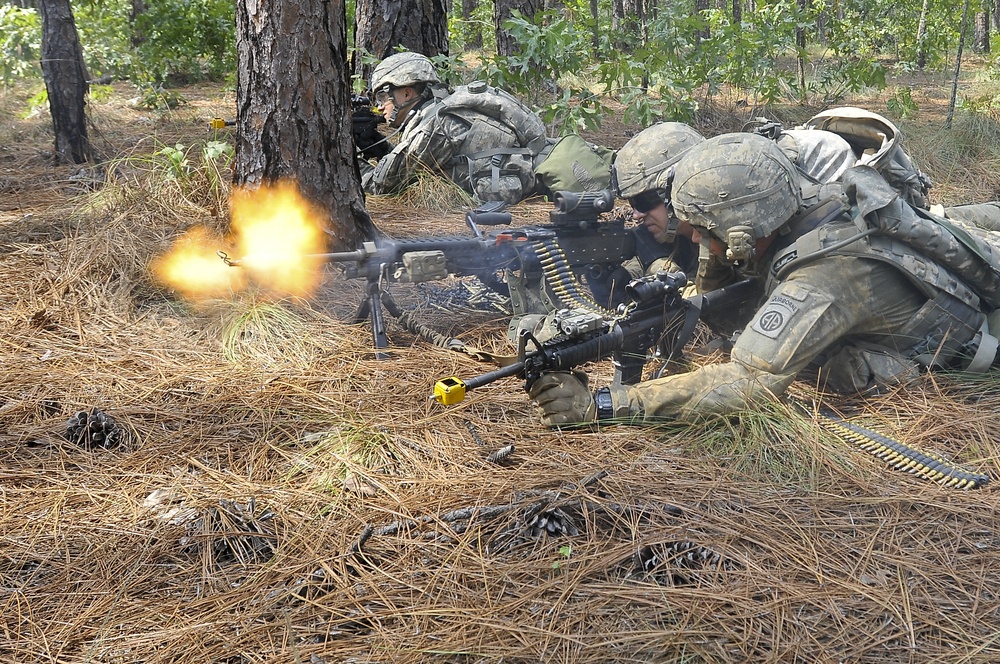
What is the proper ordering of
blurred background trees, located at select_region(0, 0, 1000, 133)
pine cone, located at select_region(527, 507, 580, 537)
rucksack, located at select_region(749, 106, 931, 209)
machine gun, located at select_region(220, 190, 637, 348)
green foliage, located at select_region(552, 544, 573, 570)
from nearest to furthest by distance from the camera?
green foliage, located at select_region(552, 544, 573, 570), pine cone, located at select_region(527, 507, 580, 537), rucksack, located at select_region(749, 106, 931, 209), machine gun, located at select_region(220, 190, 637, 348), blurred background trees, located at select_region(0, 0, 1000, 133)

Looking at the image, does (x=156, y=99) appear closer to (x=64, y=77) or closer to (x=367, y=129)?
(x=64, y=77)

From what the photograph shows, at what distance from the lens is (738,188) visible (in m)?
3.58

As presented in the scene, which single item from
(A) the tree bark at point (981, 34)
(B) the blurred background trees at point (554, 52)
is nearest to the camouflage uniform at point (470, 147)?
(B) the blurred background trees at point (554, 52)

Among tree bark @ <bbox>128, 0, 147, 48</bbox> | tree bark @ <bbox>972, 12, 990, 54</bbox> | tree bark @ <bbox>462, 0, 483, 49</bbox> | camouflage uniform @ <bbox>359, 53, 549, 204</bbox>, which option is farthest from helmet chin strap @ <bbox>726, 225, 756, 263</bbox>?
tree bark @ <bbox>972, 12, 990, 54</bbox>

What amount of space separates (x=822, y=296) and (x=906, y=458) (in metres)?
0.75

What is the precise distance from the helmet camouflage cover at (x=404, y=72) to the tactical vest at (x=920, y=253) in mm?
3988

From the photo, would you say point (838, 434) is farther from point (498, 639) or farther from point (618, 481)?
point (498, 639)

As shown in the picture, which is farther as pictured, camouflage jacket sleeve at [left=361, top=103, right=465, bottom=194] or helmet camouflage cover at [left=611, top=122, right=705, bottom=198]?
camouflage jacket sleeve at [left=361, top=103, right=465, bottom=194]

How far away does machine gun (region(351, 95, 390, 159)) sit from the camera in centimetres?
683

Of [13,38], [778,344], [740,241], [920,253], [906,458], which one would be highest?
[13,38]

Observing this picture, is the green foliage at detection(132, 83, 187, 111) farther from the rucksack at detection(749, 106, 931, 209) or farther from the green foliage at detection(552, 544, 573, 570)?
the green foliage at detection(552, 544, 573, 570)

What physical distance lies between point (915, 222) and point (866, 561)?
1.66 metres

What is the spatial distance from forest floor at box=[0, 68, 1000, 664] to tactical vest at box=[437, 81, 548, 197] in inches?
93.2

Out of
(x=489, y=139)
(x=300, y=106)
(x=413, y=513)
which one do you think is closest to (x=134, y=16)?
(x=489, y=139)
